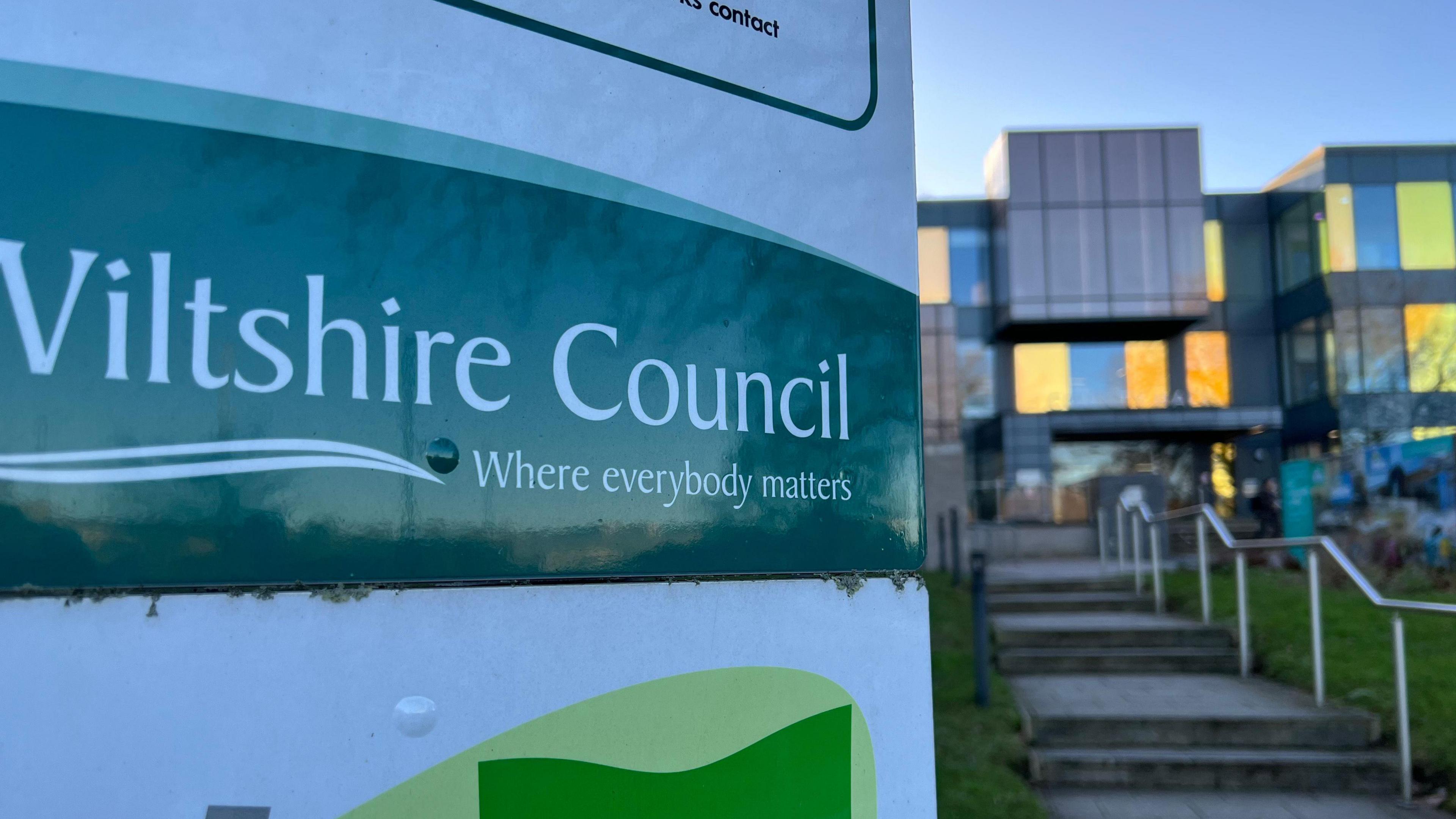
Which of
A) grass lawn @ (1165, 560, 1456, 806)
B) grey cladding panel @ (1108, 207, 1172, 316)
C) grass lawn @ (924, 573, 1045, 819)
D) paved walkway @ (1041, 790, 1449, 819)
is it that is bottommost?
paved walkway @ (1041, 790, 1449, 819)

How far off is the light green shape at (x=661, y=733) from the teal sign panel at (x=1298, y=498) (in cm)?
1441

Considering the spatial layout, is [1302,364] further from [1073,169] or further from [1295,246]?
[1073,169]

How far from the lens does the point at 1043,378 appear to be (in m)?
28.1

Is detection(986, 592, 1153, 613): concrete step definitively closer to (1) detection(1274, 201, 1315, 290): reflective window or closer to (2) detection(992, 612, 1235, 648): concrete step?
(2) detection(992, 612, 1235, 648): concrete step

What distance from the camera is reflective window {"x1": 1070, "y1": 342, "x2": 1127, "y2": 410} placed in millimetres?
27906

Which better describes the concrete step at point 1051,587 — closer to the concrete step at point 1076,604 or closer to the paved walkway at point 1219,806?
the concrete step at point 1076,604

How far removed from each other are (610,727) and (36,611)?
0.79 meters

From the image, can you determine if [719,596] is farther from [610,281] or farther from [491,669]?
[610,281]

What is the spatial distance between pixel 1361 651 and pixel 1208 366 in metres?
23.0

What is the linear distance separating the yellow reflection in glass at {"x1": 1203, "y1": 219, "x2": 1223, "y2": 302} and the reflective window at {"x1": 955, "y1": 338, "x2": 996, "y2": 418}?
629 centimetres

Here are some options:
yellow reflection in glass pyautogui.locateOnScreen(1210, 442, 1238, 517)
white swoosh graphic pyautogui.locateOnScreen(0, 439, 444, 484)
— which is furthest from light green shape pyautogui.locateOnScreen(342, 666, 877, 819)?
yellow reflection in glass pyautogui.locateOnScreen(1210, 442, 1238, 517)

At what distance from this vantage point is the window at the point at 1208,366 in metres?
28.0

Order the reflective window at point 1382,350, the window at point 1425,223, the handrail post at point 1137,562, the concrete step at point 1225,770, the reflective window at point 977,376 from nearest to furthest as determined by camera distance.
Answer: the concrete step at point 1225,770 < the handrail post at point 1137,562 < the reflective window at point 1382,350 < the window at point 1425,223 < the reflective window at point 977,376

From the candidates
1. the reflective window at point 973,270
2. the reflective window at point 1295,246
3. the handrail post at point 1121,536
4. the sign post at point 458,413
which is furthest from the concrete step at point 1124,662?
the reflective window at point 1295,246
